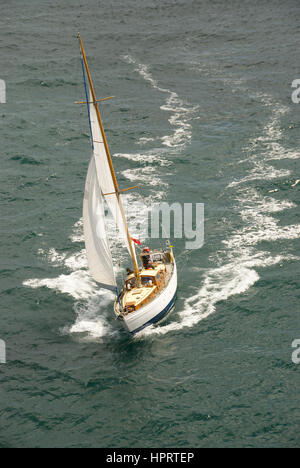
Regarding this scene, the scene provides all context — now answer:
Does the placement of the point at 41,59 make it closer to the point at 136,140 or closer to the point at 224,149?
the point at 136,140

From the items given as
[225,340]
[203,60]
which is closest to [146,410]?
[225,340]

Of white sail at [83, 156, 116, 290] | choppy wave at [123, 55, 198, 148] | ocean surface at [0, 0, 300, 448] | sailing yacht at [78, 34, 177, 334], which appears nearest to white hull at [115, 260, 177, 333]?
sailing yacht at [78, 34, 177, 334]

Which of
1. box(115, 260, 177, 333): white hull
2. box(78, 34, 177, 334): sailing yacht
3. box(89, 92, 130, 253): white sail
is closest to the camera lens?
box(78, 34, 177, 334): sailing yacht

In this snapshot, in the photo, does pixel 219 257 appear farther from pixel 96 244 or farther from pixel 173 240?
pixel 96 244

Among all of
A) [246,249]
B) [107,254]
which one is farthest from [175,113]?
[107,254]


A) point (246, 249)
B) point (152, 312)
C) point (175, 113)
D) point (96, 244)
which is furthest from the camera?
point (175, 113)

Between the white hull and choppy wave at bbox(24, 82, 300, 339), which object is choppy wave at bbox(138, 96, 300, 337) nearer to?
choppy wave at bbox(24, 82, 300, 339)

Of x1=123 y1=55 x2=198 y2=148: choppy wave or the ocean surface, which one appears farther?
x1=123 y1=55 x2=198 y2=148: choppy wave
